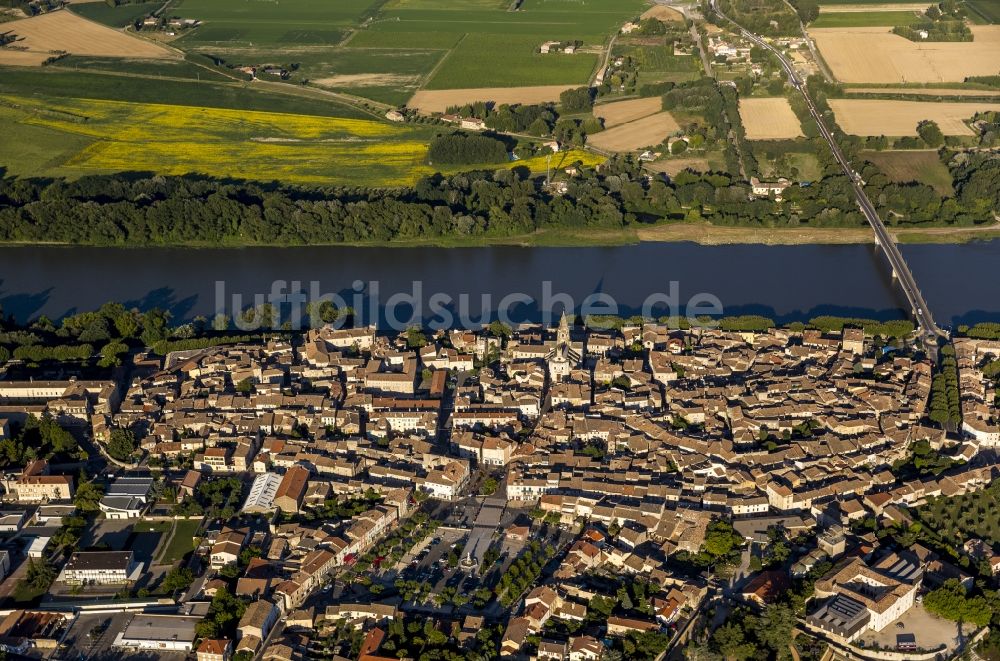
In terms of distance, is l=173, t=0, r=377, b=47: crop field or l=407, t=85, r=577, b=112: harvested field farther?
l=173, t=0, r=377, b=47: crop field

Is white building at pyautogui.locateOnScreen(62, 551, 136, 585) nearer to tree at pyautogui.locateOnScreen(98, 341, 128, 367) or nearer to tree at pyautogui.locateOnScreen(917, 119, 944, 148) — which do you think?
tree at pyautogui.locateOnScreen(98, 341, 128, 367)

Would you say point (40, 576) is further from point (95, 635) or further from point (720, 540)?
point (720, 540)

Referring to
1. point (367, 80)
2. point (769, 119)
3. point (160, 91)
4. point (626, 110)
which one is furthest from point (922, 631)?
point (160, 91)

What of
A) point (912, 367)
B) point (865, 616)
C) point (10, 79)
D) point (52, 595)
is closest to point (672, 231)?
point (912, 367)

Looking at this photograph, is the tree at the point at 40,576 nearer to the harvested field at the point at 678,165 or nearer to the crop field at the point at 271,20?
the harvested field at the point at 678,165

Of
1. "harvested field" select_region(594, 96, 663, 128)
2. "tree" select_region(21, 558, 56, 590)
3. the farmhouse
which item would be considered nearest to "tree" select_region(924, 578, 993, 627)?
"tree" select_region(21, 558, 56, 590)

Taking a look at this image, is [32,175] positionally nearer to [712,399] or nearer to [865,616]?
[712,399]
